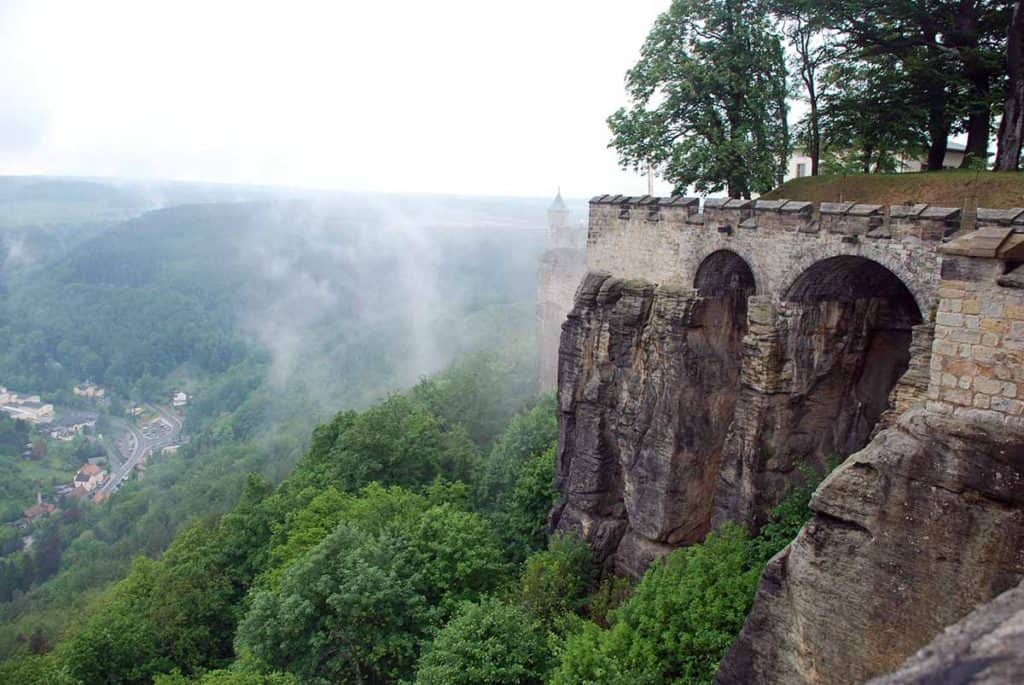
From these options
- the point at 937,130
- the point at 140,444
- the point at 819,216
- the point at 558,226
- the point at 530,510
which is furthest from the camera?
the point at 140,444

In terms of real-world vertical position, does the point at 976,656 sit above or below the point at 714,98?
below

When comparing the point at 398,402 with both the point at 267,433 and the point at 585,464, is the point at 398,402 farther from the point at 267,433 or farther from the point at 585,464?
the point at 267,433

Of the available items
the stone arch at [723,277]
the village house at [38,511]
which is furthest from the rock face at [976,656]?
the village house at [38,511]

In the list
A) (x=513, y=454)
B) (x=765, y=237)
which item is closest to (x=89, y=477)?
(x=513, y=454)

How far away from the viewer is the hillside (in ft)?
50.0

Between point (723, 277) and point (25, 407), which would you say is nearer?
point (723, 277)

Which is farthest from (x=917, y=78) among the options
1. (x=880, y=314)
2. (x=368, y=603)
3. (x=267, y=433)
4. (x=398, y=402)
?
(x=267, y=433)

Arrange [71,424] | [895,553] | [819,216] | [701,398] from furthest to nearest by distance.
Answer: [71,424] → [701,398] → [819,216] → [895,553]

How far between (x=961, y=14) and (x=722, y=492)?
1388cm

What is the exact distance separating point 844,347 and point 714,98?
9509mm

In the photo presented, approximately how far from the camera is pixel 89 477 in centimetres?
10781

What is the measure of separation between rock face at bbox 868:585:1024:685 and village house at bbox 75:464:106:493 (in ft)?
387

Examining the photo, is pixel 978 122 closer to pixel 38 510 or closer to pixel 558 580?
pixel 558 580

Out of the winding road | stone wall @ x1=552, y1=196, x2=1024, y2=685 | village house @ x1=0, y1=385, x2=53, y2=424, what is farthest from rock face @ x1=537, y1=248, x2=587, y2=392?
village house @ x1=0, y1=385, x2=53, y2=424
